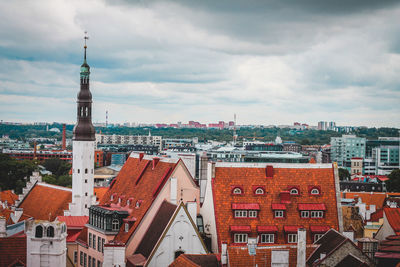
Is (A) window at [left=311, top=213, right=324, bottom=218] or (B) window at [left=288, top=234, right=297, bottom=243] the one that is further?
(A) window at [left=311, top=213, right=324, bottom=218]

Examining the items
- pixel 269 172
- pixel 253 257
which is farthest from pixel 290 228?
pixel 253 257

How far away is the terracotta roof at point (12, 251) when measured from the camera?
5217 centimetres

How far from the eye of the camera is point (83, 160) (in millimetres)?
97625

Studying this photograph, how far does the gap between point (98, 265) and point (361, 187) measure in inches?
4605

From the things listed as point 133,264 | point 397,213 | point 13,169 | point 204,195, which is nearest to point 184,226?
point 133,264

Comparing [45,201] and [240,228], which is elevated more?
[240,228]

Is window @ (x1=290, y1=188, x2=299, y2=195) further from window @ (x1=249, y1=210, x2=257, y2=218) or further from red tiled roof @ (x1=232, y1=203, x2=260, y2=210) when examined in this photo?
window @ (x1=249, y1=210, x2=257, y2=218)

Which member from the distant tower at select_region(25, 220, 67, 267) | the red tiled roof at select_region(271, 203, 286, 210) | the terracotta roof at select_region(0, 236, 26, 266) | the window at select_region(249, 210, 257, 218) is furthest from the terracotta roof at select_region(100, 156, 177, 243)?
the distant tower at select_region(25, 220, 67, 267)

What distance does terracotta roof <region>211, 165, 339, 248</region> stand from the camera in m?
67.6

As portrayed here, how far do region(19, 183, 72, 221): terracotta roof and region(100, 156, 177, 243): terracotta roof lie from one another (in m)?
17.3

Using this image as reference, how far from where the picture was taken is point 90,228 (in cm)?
7650

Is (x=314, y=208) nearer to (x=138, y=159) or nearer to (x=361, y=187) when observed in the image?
(x=138, y=159)

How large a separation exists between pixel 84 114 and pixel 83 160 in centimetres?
766

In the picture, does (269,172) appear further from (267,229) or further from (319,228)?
(319,228)
